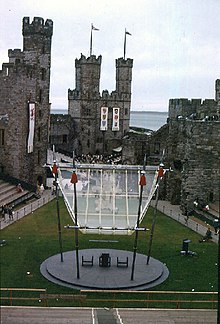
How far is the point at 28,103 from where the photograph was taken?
45344 mm

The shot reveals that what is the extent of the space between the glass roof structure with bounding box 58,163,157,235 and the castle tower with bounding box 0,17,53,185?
20.2 m

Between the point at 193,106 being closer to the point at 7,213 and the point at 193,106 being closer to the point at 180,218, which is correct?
the point at 180,218

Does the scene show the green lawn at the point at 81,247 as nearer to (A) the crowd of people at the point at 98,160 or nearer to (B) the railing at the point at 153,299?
(B) the railing at the point at 153,299

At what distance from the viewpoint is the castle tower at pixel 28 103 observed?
147 ft

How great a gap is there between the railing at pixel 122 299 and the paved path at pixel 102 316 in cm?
47

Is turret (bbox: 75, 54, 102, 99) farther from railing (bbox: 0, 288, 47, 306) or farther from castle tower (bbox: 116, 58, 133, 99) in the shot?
railing (bbox: 0, 288, 47, 306)

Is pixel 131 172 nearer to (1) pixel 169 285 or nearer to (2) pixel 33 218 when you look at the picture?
(1) pixel 169 285

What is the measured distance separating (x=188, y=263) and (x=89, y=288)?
23.3 ft

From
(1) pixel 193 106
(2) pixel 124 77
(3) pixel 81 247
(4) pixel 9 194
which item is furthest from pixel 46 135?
(2) pixel 124 77

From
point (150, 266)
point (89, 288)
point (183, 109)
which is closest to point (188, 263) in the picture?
point (150, 266)

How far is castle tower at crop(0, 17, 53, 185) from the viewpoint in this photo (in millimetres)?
44875

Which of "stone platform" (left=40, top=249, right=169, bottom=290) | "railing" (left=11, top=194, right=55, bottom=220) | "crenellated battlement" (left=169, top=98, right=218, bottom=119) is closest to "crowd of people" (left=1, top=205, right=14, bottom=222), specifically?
"railing" (left=11, top=194, right=55, bottom=220)

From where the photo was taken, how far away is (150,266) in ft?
82.6

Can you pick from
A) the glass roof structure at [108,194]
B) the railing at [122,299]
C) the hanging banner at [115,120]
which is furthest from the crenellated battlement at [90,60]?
the railing at [122,299]
